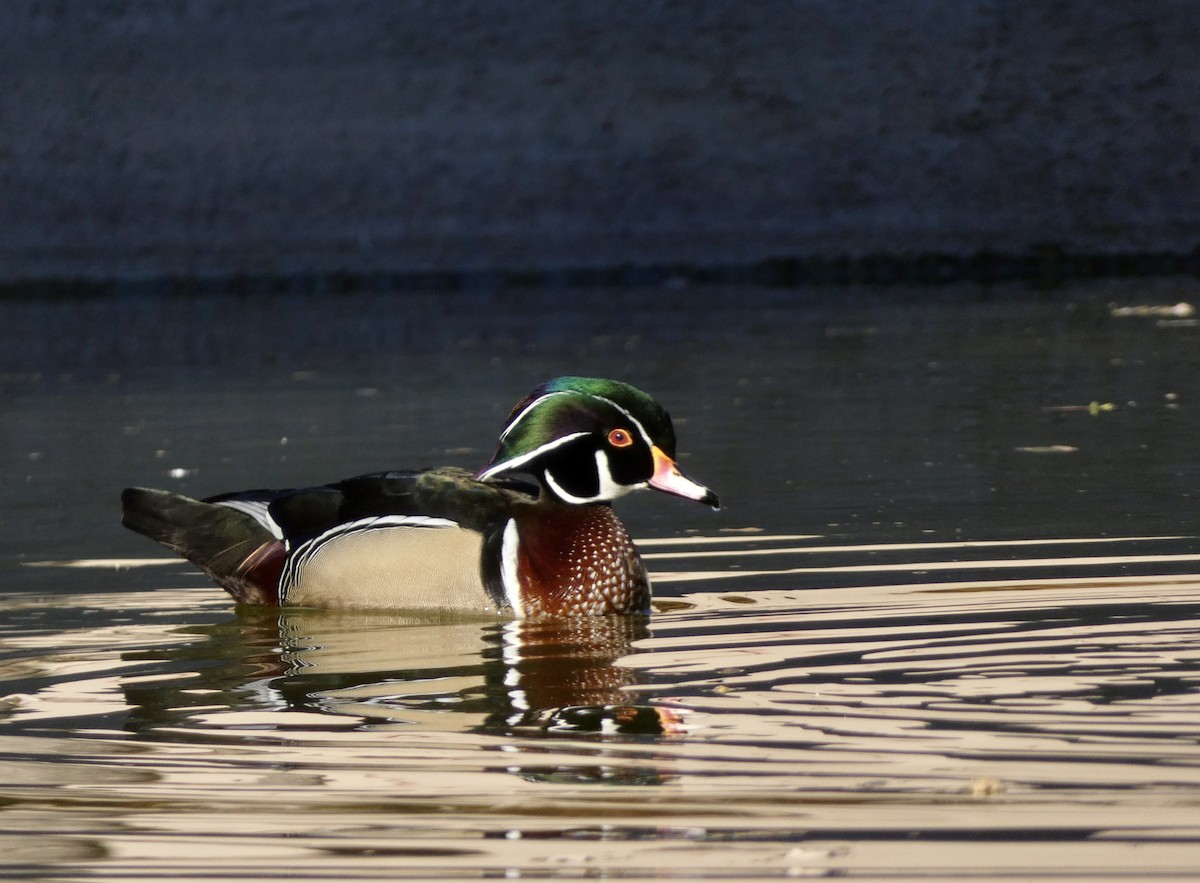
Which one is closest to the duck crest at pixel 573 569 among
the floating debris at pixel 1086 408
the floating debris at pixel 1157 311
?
the floating debris at pixel 1086 408

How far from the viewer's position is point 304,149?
2583cm

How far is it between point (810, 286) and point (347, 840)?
18.7m

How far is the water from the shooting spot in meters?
3.85

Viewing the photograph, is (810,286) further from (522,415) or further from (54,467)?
(522,415)

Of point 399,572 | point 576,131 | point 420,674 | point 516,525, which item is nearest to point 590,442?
point 516,525

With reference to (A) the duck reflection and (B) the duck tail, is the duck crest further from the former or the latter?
(B) the duck tail

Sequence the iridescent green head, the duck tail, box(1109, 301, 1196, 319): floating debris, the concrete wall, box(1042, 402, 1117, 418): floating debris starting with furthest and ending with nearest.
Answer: the concrete wall
box(1109, 301, 1196, 319): floating debris
box(1042, 402, 1117, 418): floating debris
the duck tail
the iridescent green head

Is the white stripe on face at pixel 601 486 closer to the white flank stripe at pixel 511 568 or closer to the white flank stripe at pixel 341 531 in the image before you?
the white flank stripe at pixel 511 568

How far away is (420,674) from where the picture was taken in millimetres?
5422

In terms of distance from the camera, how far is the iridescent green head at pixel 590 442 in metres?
6.30

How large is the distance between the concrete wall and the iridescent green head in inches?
702

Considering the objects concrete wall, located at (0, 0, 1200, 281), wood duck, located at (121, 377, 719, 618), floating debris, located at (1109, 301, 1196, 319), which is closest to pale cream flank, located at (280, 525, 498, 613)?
wood duck, located at (121, 377, 719, 618)

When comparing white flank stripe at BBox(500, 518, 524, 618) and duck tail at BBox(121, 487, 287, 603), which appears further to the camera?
duck tail at BBox(121, 487, 287, 603)

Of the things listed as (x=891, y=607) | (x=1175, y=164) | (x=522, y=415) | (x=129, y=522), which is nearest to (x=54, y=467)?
(x=129, y=522)
